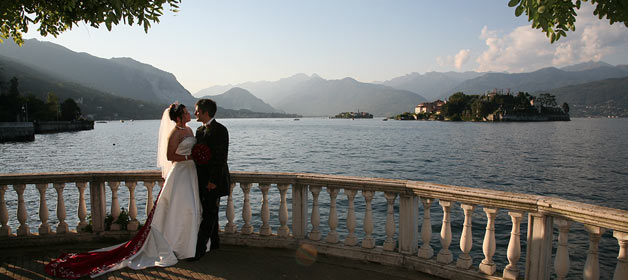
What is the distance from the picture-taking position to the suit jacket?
5.67 metres

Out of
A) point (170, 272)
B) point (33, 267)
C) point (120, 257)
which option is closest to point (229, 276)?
point (170, 272)

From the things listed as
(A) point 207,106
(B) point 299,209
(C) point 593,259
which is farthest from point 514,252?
(A) point 207,106

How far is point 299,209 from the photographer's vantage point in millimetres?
6223

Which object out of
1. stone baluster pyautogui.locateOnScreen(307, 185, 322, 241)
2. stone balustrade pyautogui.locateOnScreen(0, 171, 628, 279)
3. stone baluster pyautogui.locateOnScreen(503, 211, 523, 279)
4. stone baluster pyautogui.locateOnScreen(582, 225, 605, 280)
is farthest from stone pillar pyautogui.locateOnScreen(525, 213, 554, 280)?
stone baluster pyautogui.locateOnScreen(307, 185, 322, 241)

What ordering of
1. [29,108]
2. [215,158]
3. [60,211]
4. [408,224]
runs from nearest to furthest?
[408,224] → [215,158] → [60,211] → [29,108]

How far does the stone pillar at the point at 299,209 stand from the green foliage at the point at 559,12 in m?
3.95

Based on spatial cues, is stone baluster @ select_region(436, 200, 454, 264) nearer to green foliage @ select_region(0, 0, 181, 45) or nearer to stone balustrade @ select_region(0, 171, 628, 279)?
stone balustrade @ select_region(0, 171, 628, 279)

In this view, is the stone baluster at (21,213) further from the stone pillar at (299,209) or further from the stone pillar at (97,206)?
the stone pillar at (299,209)

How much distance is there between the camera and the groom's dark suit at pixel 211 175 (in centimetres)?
568

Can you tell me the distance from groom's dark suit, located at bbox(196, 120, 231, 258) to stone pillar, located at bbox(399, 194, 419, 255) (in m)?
2.72

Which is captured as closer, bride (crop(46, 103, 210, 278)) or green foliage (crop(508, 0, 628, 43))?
green foliage (crop(508, 0, 628, 43))

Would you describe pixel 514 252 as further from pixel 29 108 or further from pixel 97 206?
pixel 29 108

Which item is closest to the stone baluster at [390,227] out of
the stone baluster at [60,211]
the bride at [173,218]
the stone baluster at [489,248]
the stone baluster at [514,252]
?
the stone baluster at [489,248]

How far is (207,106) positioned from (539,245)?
4.89 metres
